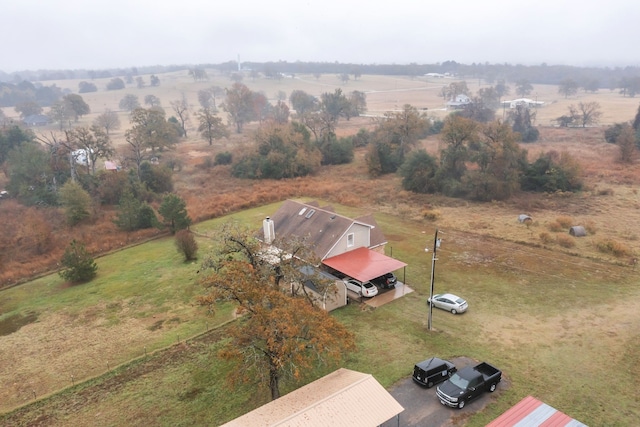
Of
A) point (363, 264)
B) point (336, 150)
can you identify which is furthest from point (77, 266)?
point (336, 150)

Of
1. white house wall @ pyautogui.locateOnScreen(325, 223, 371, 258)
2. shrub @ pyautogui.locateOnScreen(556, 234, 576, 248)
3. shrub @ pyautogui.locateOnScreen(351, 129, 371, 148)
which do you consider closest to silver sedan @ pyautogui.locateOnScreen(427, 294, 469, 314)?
white house wall @ pyautogui.locateOnScreen(325, 223, 371, 258)

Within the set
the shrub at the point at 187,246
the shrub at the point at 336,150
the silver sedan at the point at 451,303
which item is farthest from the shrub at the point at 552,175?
the shrub at the point at 187,246

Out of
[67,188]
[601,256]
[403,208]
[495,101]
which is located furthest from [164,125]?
[495,101]

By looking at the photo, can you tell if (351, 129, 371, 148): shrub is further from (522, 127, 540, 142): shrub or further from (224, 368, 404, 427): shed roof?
Result: (224, 368, 404, 427): shed roof

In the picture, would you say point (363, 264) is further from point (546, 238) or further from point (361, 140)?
point (361, 140)

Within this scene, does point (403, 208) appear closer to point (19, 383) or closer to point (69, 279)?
point (69, 279)

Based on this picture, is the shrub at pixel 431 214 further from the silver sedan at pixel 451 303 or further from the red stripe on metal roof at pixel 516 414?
the red stripe on metal roof at pixel 516 414
